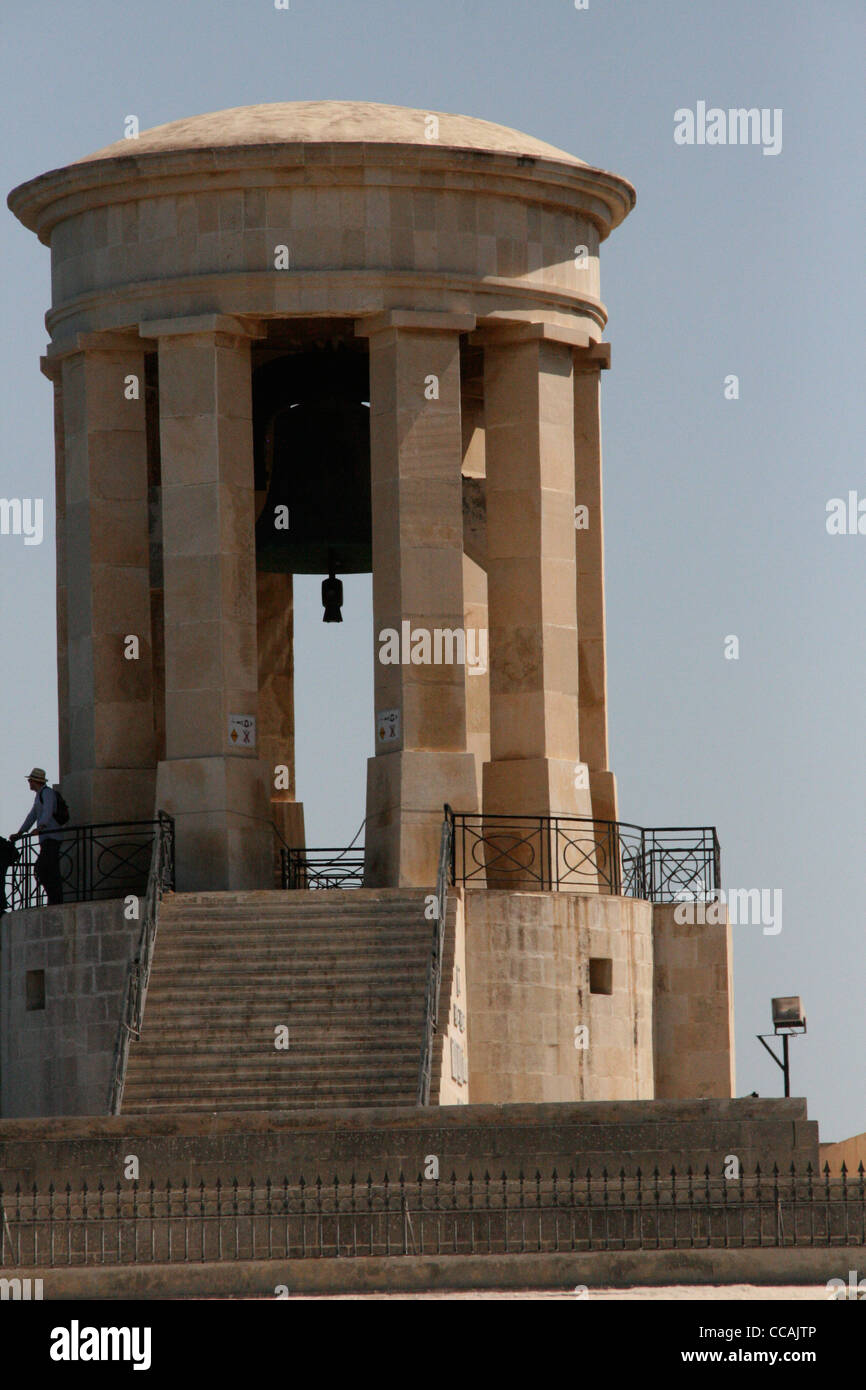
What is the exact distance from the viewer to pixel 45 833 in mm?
44625

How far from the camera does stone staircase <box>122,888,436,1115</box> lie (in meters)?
38.8

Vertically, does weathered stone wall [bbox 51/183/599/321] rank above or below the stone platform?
above

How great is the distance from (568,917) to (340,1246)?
31.8ft

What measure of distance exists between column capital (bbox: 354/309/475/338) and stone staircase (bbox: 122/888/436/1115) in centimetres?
708

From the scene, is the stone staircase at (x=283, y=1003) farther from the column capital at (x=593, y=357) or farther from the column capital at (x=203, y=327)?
the column capital at (x=593, y=357)

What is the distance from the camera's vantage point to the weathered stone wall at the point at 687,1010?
44.3m

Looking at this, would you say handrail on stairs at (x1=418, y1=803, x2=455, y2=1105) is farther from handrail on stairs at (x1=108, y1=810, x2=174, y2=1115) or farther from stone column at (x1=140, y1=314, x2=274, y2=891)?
handrail on stairs at (x1=108, y1=810, x2=174, y2=1115)

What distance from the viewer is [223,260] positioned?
44.5 meters

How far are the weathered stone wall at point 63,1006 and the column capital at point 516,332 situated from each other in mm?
8588

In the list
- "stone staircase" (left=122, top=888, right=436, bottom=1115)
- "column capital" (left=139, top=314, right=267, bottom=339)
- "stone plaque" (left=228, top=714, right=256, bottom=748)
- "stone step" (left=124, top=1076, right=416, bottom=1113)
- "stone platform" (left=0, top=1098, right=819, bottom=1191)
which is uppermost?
"column capital" (left=139, top=314, right=267, bottom=339)

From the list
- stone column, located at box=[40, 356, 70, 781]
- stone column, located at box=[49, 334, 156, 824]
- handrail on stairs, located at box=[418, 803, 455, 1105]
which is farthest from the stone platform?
stone column, located at box=[40, 356, 70, 781]
